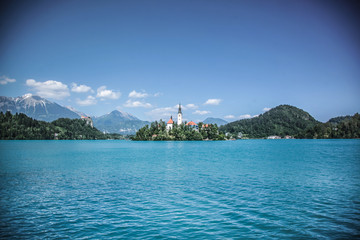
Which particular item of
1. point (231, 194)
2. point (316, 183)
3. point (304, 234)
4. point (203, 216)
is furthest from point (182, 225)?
point (316, 183)

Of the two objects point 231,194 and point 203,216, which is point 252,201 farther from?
point 203,216

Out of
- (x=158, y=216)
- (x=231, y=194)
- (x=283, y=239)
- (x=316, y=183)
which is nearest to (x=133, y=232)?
(x=158, y=216)

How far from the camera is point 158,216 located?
1508cm

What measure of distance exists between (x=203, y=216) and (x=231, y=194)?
648 cm

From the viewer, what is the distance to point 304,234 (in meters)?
12.3

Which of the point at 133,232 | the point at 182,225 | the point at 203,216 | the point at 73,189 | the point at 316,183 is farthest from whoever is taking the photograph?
the point at 316,183

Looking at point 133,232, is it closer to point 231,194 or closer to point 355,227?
point 231,194

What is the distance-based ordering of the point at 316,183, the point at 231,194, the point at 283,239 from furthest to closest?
the point at 316,183 < the point at 231,194 < the point at 283,239

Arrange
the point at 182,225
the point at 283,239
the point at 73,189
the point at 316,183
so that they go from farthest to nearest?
the point at 316,183
the point at 73,189
the point at 182,225
the point at 283,239

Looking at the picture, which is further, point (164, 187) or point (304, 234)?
point (164, 187)

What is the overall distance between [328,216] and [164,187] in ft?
48.1

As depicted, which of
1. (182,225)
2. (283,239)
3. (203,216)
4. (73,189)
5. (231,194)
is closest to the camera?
(283,239)

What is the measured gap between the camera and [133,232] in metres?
12.6

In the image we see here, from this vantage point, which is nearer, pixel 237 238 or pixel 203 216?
pixel 237 238
